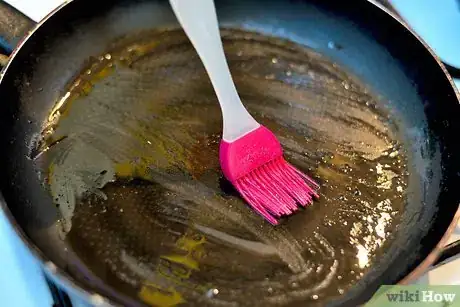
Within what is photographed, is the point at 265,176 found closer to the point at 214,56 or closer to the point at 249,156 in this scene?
the point at 249,156

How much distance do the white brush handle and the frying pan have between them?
50 millimetres

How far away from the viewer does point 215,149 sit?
758 mm

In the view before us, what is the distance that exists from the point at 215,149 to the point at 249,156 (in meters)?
0.06

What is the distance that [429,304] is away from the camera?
0.64 m

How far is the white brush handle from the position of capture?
66 centimetres

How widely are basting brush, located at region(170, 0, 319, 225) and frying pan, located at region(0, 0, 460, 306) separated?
0.02 m

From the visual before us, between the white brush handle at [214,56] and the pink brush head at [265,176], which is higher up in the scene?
the white brush handle at [214,56]

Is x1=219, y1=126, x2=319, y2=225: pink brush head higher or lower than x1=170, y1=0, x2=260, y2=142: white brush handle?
lower

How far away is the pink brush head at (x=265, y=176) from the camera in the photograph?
70 centimetres

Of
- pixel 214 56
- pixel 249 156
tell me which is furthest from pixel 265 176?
pixel 214 56

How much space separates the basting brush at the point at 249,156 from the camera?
0.70m

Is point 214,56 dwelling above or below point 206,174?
above

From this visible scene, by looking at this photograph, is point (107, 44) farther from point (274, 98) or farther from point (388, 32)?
point (388, 32)

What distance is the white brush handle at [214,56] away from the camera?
0.66 m
